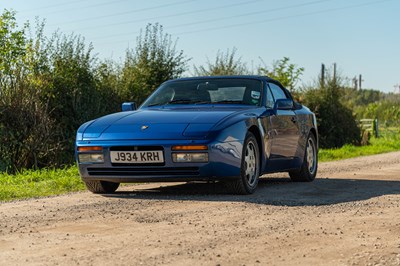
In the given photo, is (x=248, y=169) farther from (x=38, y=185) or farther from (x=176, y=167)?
(x=38, y=185)

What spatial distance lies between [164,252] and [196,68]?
61.1 feet

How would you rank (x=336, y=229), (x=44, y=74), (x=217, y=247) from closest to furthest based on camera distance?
(x=217, y=247)
(x=336, y=229)
(x=44, y=74)

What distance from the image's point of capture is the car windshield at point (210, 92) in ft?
33.8

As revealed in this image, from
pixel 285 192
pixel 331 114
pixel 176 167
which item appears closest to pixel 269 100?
pixel 285 192

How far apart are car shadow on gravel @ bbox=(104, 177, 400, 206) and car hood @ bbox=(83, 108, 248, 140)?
0.74m

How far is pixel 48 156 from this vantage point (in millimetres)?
15992

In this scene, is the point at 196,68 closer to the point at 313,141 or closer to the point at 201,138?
the point at 313,141

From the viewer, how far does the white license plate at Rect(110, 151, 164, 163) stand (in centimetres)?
895

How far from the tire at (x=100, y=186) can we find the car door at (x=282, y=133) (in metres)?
2.04

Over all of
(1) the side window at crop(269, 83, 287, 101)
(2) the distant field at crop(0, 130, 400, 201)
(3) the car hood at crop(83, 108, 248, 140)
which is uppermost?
(1) the side window at crop(269, 83, 287, 101)

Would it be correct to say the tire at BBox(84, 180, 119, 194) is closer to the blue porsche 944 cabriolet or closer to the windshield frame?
the blue porsche 944 cabriolet

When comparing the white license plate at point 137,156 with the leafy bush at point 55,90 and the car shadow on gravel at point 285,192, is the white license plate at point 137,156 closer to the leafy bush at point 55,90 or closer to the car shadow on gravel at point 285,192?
the car shadow on gravel at point 285,192

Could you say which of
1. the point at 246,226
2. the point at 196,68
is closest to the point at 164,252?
the point at 246,226

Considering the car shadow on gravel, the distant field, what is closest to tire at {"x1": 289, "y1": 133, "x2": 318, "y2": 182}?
the car shadow on gravel
